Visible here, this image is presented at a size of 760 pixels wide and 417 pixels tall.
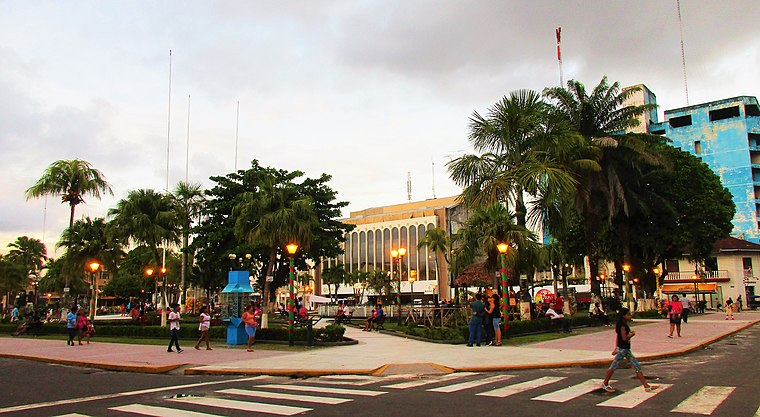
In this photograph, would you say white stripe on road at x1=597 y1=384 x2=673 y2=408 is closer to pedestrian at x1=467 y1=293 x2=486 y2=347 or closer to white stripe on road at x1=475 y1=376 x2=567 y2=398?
white stripe on road at x1=475 y1=376 x2=567 y2=398

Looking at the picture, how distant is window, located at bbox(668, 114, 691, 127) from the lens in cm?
9450

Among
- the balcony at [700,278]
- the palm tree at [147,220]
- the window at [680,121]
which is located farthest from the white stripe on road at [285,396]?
the window at [680,121]

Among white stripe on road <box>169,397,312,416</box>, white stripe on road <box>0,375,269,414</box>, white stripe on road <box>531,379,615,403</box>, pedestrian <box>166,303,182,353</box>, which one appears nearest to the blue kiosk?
pedestrian <box>166,303,182,353</box>

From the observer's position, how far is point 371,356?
16453 mm

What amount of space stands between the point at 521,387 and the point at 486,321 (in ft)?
28.6

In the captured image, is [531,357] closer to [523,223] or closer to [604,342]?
[604,342]

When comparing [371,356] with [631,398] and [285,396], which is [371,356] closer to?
[285,396]

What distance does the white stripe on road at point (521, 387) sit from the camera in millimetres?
9938

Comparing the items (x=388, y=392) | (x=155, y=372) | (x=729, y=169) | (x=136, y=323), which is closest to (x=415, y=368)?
(x=388, y=392)

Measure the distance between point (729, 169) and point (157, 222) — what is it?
89.6 m

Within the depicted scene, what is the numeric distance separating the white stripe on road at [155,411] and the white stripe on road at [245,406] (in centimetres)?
61

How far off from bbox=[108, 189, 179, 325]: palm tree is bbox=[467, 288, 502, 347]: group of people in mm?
21030

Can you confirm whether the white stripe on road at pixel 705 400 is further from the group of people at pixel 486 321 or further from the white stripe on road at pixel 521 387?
the group of people at pixel 486 321

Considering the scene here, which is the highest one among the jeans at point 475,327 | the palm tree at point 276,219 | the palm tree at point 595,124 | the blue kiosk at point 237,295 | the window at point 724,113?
the window at point 724,113
